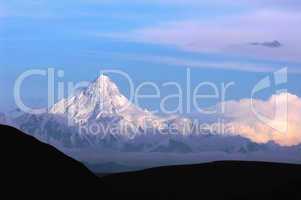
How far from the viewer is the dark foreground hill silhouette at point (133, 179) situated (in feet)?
289

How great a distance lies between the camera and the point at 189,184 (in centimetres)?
15900

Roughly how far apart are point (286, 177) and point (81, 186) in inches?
3136

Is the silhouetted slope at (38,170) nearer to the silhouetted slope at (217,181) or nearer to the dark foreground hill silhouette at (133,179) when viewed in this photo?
the dark foreground hill silhouette at (133,179)

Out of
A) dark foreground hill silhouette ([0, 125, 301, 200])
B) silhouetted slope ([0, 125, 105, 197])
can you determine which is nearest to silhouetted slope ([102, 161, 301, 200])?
dark foreground hill silhouette ([0, 125, 301, 200])

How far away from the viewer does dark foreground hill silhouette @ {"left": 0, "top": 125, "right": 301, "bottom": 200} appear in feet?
289

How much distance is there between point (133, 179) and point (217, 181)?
19.4 m

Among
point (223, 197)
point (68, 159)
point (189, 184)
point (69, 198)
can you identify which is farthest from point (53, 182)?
point (189, 184)

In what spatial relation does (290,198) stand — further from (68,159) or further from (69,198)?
(69,198)

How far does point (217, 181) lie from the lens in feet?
533

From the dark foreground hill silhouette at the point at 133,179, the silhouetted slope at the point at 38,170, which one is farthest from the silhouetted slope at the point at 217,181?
the silhouetted slope at the point at 38,170

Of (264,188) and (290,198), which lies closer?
(290,198)

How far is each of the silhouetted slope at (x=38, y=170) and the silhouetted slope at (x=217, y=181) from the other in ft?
127

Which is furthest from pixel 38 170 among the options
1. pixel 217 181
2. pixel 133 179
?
pixel 217 181

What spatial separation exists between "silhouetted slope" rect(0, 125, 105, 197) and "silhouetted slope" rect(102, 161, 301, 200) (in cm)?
3863
